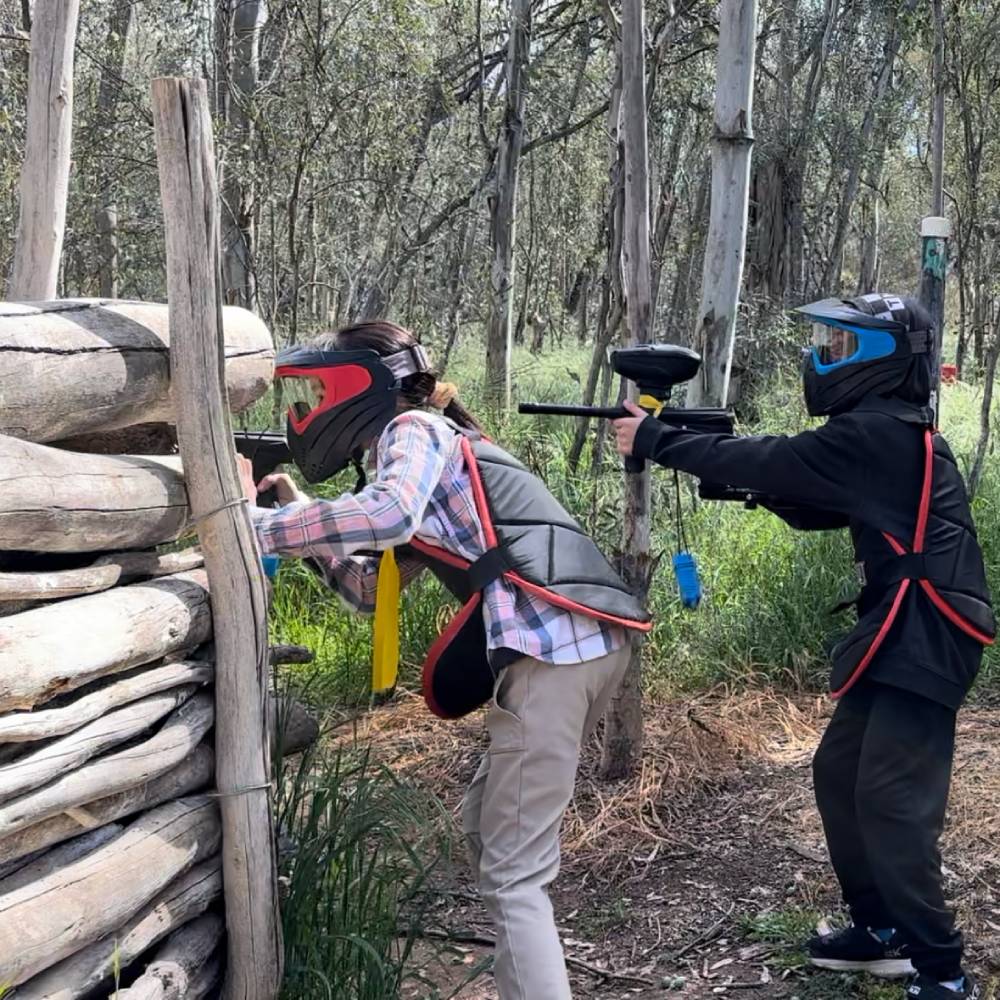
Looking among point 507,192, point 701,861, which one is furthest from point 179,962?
point 507,192

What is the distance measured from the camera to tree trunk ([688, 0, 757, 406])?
5930 millimetres

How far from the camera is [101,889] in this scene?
272 cm

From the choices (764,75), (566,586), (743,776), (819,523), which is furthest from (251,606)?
(764,75)

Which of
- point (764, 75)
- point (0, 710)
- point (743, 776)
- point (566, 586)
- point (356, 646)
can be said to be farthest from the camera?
point (764, 75)

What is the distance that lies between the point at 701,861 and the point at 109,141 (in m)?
8.34

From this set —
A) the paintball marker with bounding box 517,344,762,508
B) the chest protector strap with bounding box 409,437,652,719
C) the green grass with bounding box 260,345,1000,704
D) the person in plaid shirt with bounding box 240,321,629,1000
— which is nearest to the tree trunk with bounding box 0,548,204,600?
the person in plaid shirt with bounding box 240,321,629,1000

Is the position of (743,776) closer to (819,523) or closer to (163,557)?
(819,523)

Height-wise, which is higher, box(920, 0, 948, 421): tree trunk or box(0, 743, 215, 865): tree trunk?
box(920, 0, 948, 421): tree trunk

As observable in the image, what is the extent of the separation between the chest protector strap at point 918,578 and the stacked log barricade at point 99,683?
1.91 metres

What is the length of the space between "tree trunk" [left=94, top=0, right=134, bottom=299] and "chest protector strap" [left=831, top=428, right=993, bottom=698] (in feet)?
24.1

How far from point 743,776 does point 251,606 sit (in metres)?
3.14

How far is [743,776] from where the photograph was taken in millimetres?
5578

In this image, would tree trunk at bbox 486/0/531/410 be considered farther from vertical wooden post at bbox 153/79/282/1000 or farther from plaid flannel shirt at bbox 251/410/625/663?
vertical wooden post at bbox 153/79/282/1000

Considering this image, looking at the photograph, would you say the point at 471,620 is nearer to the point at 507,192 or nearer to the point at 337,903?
the point at 337,903
